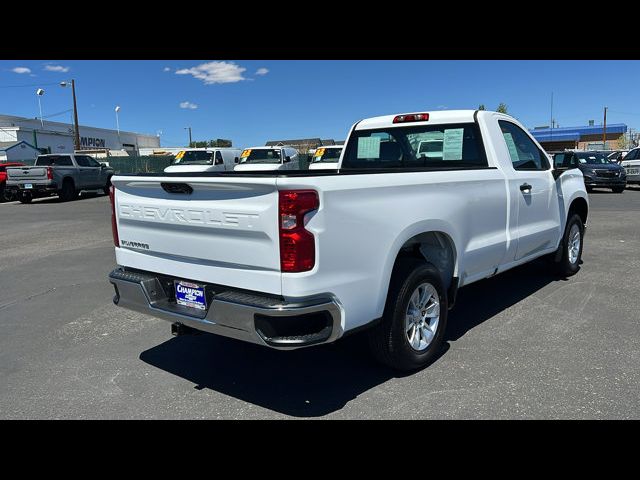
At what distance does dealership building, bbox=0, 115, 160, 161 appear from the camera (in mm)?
51969

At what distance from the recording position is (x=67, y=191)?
68.5ft

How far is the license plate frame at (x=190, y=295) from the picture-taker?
134 inches

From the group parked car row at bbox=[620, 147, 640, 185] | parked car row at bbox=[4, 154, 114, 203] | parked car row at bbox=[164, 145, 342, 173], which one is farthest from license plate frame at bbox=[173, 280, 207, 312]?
parked car row at bbox=[620, 147, 640, 185]

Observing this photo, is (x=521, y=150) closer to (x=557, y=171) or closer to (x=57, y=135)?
(x=557, y=171)

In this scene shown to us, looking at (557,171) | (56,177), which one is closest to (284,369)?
(557,171)

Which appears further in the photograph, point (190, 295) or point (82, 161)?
point (82, 161)

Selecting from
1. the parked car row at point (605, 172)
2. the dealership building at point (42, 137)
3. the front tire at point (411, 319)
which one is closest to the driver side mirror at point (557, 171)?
the front tire at point (411, 319)

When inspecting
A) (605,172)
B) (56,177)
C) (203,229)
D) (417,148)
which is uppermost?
(417,148)

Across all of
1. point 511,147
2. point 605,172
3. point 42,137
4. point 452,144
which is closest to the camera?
point 452,144

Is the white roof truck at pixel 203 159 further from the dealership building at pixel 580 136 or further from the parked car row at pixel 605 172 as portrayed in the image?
the dealership building at pixel 580 136

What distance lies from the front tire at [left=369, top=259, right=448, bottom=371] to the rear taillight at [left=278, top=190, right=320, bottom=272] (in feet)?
3.07

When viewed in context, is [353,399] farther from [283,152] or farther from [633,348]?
[283,152]

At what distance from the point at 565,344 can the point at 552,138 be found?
212ft

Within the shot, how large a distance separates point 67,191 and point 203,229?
790 inches
